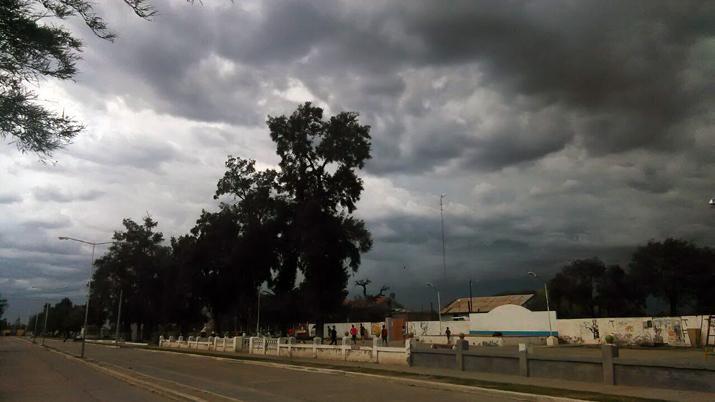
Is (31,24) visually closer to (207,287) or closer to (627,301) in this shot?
(207,287)

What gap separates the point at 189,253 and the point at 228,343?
15.7 m

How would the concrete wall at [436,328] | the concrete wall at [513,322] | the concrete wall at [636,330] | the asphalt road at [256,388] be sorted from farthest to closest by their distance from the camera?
the concrete wall at [436,328] < the concrete wall at [513,322] < the concrete wall at [636,330] < the asphalt road at [256,388]

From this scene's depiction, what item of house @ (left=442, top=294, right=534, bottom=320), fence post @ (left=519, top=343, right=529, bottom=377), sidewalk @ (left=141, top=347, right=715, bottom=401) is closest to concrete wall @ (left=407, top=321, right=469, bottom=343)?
house @ (left=442, top=294, right=534, bottom=320)

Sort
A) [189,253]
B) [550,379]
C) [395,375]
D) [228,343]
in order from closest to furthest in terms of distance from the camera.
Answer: [550,379], [395,375], [228,343], [189,253]

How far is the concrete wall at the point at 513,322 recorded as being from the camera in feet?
163

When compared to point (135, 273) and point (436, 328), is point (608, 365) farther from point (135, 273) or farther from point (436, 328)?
point (135, 273)

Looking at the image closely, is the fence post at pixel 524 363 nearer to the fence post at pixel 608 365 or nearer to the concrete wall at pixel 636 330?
the fence post at pixel 608 365

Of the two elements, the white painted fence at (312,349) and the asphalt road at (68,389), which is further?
the white painted fence at (312,349)

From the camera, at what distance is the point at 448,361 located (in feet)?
75.2

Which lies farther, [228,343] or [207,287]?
[207,287]

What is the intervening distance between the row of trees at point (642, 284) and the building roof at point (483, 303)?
5.01 meters

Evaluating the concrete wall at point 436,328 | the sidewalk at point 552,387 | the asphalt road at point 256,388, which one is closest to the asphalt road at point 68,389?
the asphalt road at point 256,388

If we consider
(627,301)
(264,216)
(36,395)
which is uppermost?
(264,216)

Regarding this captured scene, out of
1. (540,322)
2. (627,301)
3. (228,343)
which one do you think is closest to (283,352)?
(228,343)
